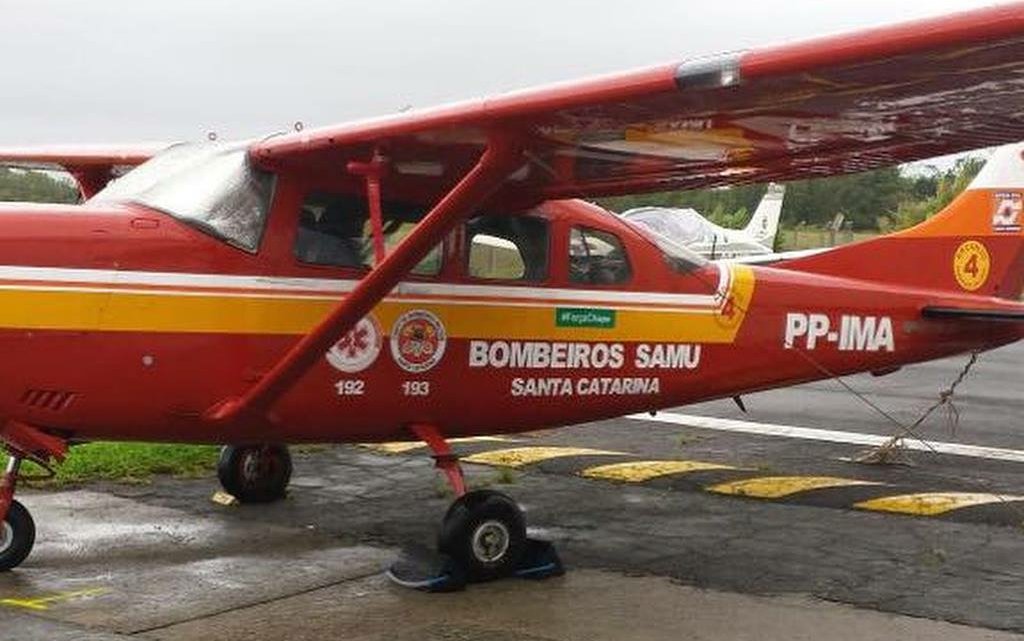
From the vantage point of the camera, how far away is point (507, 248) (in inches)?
298

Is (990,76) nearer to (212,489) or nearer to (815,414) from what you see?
(212,489)

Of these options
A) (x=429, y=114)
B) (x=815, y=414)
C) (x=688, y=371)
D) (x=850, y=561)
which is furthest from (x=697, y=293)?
(x=815, y=414)

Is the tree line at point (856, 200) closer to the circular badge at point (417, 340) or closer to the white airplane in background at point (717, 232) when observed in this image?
the white airplane in background at point (717, 232)

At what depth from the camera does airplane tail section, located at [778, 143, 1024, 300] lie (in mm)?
9297

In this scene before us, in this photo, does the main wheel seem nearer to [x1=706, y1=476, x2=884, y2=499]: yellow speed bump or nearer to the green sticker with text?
the green sticker with text

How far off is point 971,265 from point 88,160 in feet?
22.0

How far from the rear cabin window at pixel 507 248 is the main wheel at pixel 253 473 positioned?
217cm

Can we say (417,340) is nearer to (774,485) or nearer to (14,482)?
(14,482)

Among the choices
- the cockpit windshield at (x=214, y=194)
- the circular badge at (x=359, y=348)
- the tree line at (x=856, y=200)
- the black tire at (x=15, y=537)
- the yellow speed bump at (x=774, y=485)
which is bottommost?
the yellow speed bump at (x=774, y=485)

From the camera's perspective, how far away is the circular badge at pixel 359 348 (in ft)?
23.0

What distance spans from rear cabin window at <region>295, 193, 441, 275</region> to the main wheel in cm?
209

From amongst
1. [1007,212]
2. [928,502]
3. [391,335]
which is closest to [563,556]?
[391,335]

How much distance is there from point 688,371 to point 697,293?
0.50 m

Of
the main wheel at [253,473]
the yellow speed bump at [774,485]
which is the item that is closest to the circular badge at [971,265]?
the yellow speed bump at [774,485]
